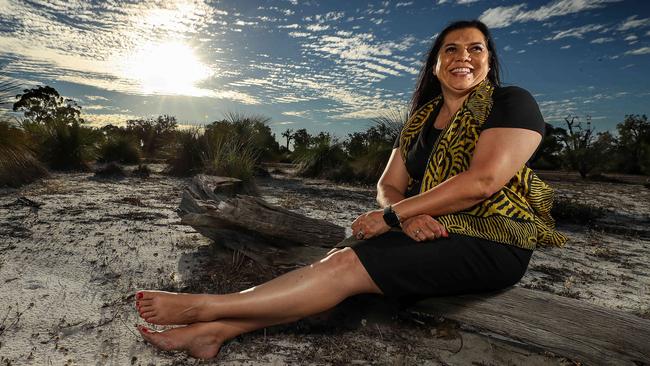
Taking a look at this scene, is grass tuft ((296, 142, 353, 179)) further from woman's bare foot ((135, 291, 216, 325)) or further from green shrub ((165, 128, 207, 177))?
woman's bare foot ((135, 291, 216, 325))

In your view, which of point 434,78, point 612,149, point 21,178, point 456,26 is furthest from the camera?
point 612,149

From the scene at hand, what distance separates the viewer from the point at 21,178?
22.4 feet

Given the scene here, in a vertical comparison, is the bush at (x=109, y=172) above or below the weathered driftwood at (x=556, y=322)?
below

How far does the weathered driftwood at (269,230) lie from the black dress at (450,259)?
87 cm

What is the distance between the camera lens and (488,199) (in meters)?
1.95

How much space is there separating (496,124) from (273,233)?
1.55 metres

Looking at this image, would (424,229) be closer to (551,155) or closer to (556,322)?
(556,322)

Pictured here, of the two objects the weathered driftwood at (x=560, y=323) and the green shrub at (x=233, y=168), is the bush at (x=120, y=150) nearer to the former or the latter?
the green shrub at (x=233, y=168)

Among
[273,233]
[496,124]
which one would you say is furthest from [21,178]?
[496,124]

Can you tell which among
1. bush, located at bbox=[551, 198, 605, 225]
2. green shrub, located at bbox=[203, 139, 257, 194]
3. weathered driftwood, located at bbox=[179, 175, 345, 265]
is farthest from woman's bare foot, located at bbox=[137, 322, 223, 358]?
bush, located at bbox=[551, 198, 605, 225]

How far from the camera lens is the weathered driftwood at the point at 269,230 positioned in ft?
9.06

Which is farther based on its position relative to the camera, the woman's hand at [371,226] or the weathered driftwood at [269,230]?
the weathered driftwood at [269,230]

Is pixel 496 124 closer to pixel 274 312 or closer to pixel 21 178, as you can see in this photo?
pixel 274 312

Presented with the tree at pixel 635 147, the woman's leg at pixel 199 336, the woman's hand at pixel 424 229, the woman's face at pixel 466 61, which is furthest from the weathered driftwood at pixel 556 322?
the tree at pixel 635 147
